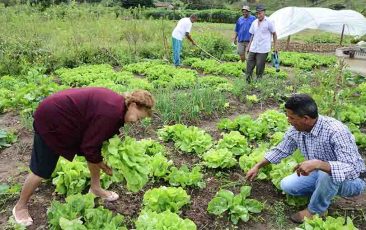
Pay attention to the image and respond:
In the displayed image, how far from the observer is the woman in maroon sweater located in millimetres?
2963

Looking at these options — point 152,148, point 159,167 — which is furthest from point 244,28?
point 159,167

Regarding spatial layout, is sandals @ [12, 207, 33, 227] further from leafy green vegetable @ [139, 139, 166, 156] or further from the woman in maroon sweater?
leafy green vegetable @ [139, 139, 166, 156]

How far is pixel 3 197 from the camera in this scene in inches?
154

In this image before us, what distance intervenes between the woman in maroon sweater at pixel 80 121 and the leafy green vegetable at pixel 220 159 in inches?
62.7

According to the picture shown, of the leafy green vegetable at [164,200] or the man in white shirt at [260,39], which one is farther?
the man in white shirt at [260,39]

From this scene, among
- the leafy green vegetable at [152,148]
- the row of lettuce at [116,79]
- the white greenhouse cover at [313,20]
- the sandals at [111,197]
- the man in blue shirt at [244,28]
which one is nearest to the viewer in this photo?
the sandals at [111,197]

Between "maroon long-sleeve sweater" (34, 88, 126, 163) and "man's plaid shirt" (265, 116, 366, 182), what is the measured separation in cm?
166

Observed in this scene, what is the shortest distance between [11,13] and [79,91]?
11.7 metres

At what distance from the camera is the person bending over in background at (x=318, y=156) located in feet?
10.3

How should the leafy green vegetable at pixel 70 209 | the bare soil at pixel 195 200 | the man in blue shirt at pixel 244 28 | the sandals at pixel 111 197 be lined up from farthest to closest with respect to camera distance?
1. the man in blue shirt at pixel 244 28
2. the sandals at pixel 111 197
3. the bare soil at pixel 195 200
4. the leafy green vegetable at pixel 70 209

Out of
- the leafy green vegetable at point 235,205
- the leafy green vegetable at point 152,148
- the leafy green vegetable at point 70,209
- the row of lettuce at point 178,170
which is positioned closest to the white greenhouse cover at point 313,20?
the row of lettuce at point 178,170

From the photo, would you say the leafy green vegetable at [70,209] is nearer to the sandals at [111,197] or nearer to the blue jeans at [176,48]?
the sandals at [111,197]

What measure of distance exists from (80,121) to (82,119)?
28 mm

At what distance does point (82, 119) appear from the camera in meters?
3.09
